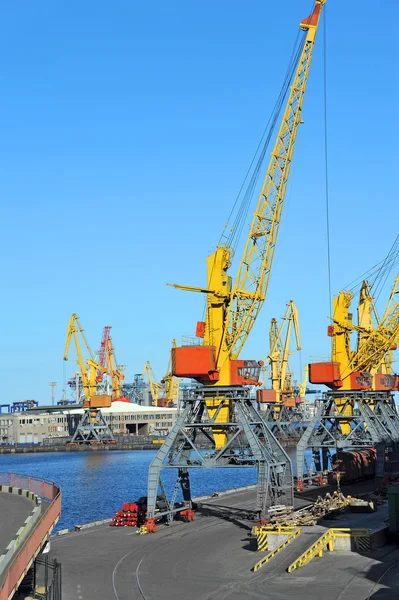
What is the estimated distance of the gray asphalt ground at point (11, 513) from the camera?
34.7 m

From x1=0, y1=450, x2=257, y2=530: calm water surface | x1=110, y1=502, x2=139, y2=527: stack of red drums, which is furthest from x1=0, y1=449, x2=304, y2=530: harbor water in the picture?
x1=110, y1=502, x2=139, y2=527: stack of red drums

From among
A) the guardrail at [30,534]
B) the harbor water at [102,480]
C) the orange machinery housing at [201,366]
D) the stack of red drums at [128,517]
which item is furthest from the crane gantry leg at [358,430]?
the guardrail at [30,534]

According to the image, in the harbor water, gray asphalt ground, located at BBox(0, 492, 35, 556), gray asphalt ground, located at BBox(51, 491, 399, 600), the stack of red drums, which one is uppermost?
gray asphalt ground, located at BBox(0, 492, 35, 556)

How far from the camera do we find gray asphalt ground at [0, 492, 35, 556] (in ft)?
114

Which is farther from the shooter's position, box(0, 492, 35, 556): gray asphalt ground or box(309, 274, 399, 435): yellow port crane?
box(309, 274, 399, 435): yellow port crane

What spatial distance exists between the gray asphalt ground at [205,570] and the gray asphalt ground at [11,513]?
4466mm

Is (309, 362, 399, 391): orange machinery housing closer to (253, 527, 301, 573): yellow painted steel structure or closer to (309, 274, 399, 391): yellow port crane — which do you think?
Result: (309, 274, 399, 391): yellow port crane

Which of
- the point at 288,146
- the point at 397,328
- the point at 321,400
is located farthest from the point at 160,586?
the point at 397,328

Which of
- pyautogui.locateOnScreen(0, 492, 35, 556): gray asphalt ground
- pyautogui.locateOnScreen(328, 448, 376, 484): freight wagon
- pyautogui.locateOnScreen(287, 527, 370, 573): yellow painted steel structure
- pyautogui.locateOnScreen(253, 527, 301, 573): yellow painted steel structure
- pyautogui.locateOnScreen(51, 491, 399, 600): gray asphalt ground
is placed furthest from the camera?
pyautogui.locateOnScreen(328, 448, 376, 484): freight wagon

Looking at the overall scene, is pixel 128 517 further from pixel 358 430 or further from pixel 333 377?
pixel 358 430

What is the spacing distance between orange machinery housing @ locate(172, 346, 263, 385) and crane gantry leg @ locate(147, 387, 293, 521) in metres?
1.03

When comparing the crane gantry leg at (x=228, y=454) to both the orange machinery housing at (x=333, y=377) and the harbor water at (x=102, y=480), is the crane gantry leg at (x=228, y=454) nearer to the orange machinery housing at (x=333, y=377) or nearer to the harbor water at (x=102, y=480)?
the harbor water at (x=102, y=480)

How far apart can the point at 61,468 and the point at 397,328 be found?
284 feet

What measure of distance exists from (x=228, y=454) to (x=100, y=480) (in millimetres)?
72896
